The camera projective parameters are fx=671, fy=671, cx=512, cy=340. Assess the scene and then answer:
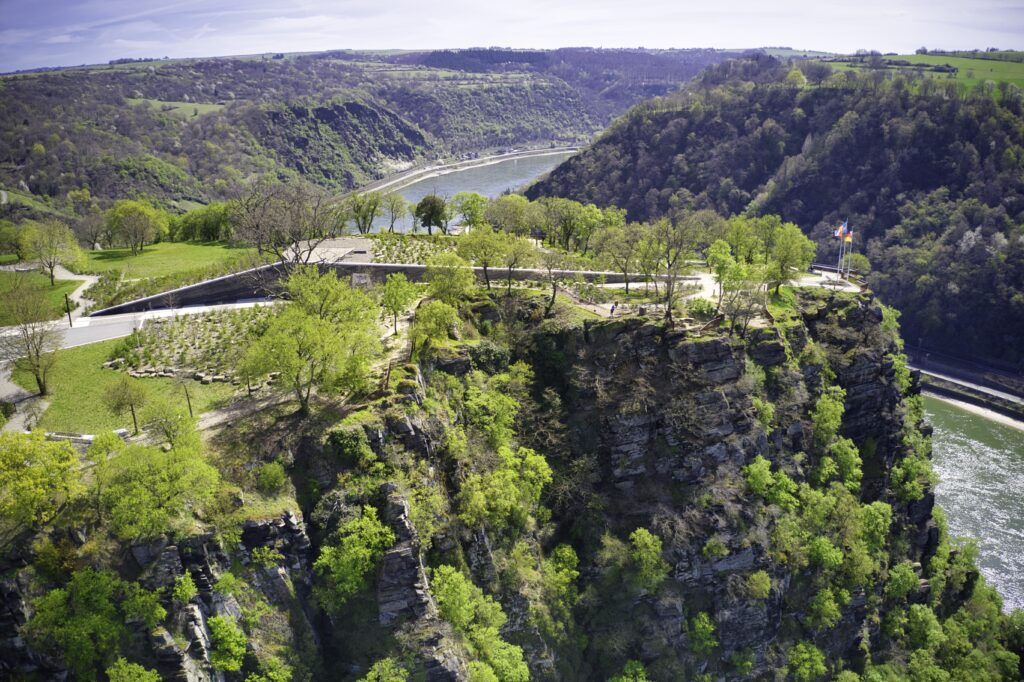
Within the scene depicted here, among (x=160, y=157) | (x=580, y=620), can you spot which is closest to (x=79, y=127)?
(x=160, y=157)

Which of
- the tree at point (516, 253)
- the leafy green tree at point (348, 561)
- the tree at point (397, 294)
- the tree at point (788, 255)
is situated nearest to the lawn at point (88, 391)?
the leafy green tree at point (348, 561)

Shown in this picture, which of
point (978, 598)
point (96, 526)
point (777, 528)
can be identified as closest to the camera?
point (96, 526)

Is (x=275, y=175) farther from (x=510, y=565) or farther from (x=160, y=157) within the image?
(x=510, y=565)

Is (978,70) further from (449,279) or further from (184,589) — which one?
(184,589)

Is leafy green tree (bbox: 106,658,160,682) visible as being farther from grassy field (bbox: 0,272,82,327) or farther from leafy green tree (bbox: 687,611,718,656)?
leafy green tree (bbox: 687,611,718,656)

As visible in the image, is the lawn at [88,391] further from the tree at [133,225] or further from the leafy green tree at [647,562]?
the leafy green tree at [647,562]
